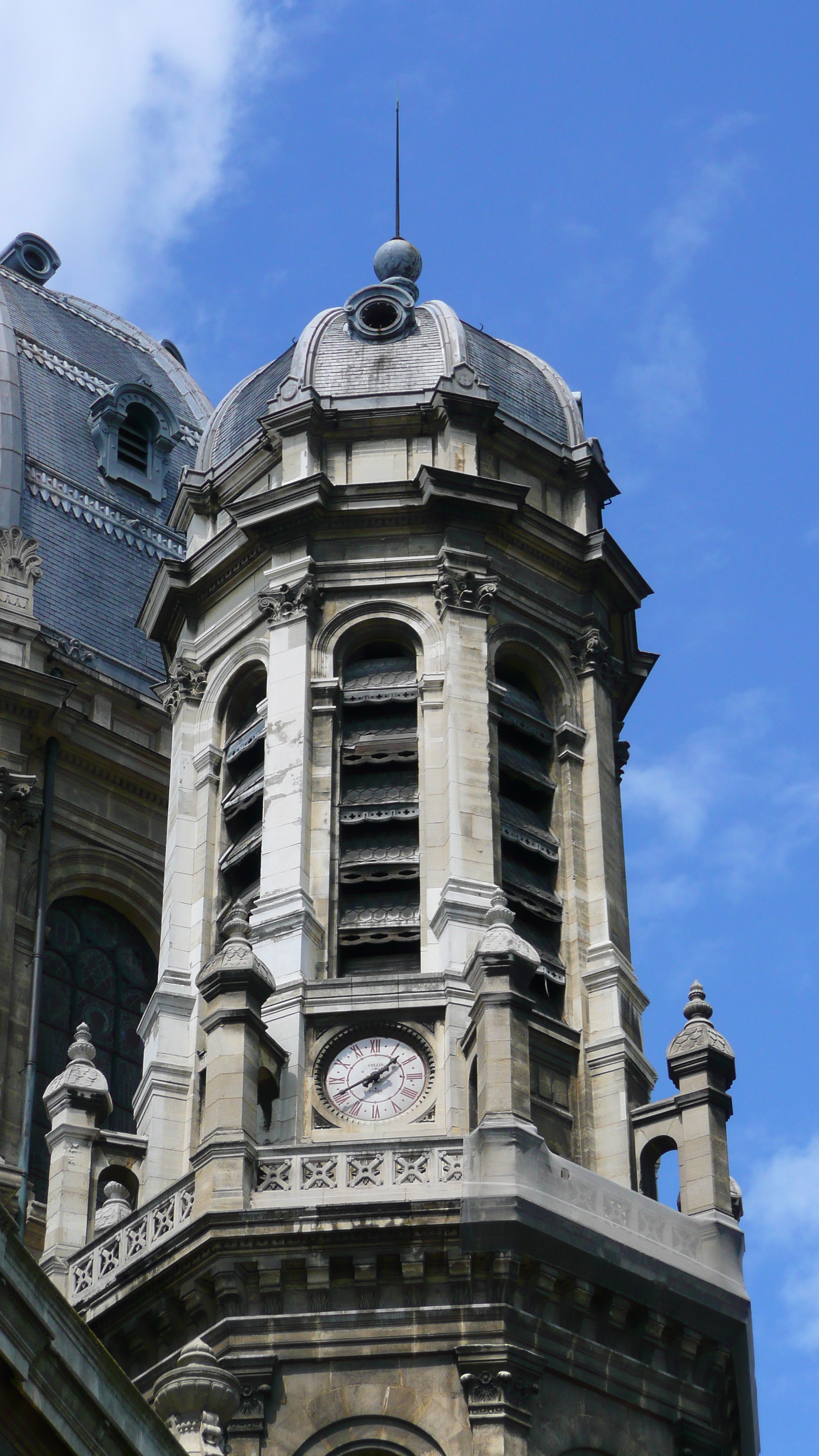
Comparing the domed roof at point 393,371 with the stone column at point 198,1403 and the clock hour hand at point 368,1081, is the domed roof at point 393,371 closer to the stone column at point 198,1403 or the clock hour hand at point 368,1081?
the clock hour hand at point 368,1081

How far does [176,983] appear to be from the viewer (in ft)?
136

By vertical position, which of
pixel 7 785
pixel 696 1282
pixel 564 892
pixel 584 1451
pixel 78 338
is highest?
pixel 78 338

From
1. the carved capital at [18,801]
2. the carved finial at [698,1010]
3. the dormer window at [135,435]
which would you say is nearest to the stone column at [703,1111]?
the carved finial at [698,1010]

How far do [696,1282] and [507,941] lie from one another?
15.1ft

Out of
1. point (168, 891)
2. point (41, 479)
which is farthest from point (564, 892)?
point (41, 479)

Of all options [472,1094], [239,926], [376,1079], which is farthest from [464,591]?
[472,1094]

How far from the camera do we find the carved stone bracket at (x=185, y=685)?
4462cm

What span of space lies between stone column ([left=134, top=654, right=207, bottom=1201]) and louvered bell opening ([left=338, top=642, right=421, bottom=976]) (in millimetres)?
2611

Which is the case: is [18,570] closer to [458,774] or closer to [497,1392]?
[458,774]

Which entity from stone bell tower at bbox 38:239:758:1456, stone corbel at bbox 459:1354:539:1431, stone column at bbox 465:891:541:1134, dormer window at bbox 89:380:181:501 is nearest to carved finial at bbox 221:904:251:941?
stone bell tower at bbox 38:239:758:1456

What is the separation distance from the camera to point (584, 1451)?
113 feet

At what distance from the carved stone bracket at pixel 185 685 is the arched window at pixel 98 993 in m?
8.19

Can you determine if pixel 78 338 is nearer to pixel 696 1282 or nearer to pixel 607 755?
pixel 607 755

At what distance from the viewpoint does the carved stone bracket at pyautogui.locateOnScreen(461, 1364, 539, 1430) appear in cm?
3369
